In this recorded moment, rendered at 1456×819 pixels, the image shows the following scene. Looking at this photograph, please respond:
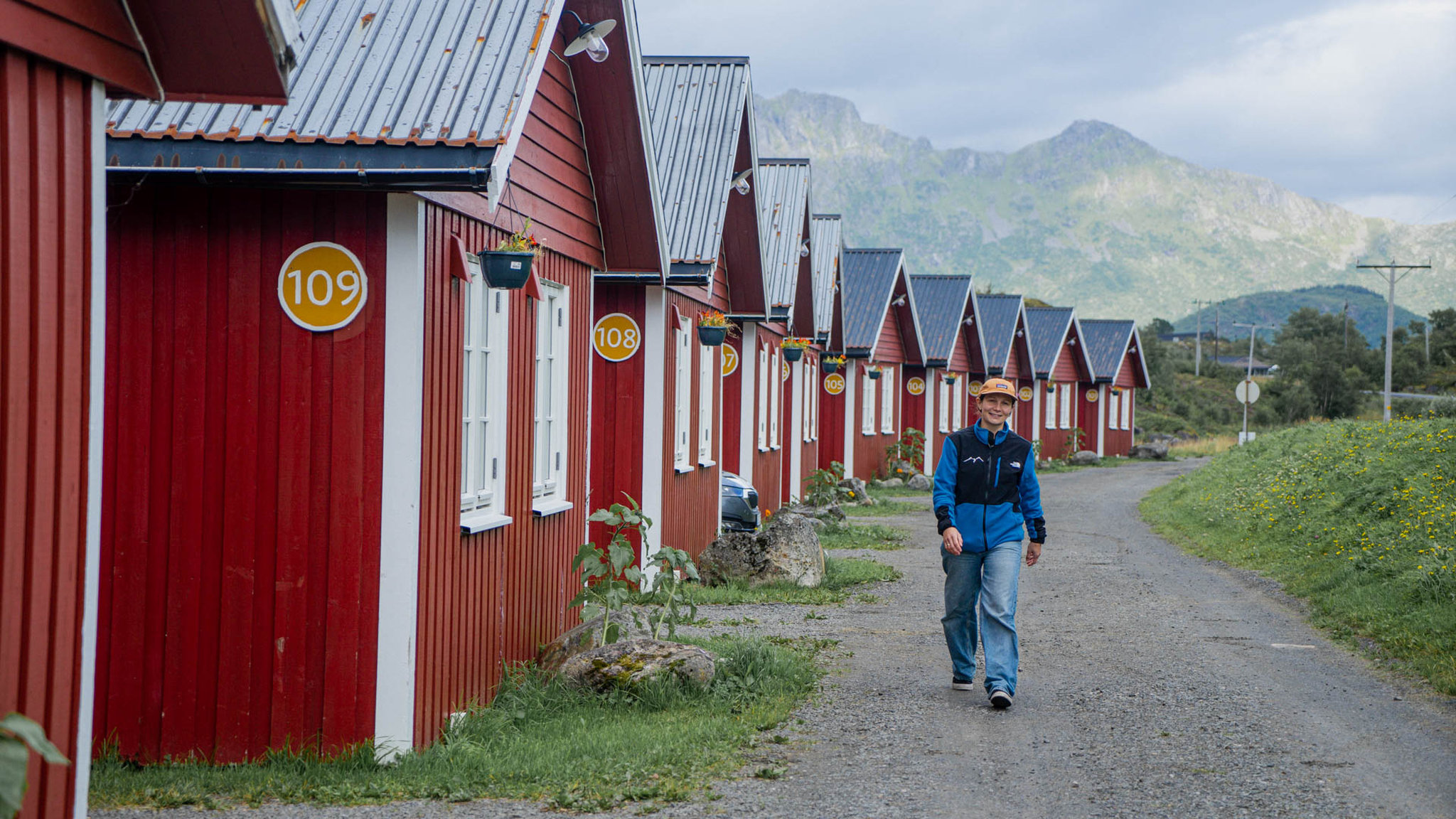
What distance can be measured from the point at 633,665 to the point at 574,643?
617 millimetres

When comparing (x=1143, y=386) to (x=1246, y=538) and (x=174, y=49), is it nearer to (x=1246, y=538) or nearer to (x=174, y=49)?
(x=1246, y=538)

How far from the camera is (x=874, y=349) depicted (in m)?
30.1

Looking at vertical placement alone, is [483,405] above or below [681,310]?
below

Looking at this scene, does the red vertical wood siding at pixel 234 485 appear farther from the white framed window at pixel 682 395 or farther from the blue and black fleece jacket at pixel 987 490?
the white framed window at pixel 682 395

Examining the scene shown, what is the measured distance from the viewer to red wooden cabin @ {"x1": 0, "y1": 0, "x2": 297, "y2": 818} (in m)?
3.61

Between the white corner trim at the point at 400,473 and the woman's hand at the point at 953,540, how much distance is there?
128 inches

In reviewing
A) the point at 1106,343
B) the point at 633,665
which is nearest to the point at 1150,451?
the point at 1106,343

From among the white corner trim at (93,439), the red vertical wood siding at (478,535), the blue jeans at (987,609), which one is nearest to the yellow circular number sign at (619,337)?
the red vertical wood siding at (478,535)

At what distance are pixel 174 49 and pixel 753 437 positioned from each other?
51.2ft

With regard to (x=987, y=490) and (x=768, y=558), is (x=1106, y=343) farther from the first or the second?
(x=987, y=490)

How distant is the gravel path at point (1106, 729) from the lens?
5762 millimetres

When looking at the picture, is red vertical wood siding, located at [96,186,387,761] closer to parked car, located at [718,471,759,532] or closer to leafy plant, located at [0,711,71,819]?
leafy plant, located at [0,711,71,819]

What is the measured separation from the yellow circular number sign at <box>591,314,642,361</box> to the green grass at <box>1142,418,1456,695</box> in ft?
21.2

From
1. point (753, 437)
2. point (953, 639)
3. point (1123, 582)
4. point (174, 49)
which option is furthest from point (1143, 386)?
point (174, 49)
